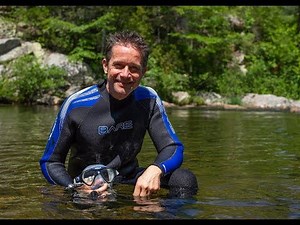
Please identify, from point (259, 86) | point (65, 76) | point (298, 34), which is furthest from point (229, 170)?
point (298, 34)

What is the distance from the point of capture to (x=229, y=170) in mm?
5914

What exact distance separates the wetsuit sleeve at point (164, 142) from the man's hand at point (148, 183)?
0.50 feet

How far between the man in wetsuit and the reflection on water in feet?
0.56

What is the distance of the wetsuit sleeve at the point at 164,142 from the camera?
4.05m

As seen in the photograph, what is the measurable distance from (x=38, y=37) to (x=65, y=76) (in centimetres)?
428

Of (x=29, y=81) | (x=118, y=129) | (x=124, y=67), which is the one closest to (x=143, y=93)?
(x=118, y=129)

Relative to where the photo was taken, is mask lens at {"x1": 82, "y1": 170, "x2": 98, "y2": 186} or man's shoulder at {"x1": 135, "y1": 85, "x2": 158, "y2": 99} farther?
man's shoulder at {"x1": 135, "y1": 85, "x2": 158, "y2": 99}

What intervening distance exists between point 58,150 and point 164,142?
0.83 meters

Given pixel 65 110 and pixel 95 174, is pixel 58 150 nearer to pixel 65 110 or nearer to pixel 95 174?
pixel 65 110

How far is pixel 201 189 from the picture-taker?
457cm

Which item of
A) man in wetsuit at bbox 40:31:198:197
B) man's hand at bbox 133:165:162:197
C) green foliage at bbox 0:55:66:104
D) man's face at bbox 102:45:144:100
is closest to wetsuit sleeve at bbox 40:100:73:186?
man in wetsuit at bbox 40:31:198:197

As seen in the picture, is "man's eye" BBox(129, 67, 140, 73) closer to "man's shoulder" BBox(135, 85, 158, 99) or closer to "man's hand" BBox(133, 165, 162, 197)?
"man's shoulder" BBox(135, 85, 158, 99)

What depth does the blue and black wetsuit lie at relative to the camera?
4098 mm
